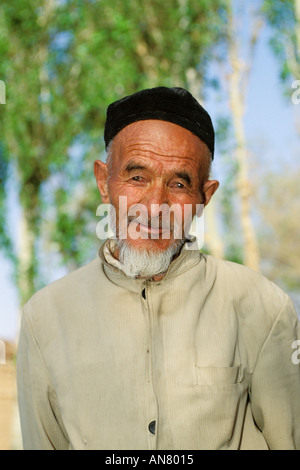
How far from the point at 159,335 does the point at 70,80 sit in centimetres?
1149

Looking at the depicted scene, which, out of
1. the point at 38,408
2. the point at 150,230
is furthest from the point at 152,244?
the point at 38,408

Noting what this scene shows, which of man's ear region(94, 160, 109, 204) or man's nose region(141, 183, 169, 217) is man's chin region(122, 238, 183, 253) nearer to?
man's nose region(141, 183, 169, 217)

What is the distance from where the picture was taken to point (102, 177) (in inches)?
94.7

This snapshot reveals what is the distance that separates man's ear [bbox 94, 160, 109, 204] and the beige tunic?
0.84 ft

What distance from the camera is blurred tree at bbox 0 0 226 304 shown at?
1195cm

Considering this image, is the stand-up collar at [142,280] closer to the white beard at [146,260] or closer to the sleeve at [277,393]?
the white beard at [146,260]

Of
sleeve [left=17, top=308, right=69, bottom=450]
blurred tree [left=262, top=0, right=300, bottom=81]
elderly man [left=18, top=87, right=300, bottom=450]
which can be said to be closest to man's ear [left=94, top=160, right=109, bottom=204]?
elderly man [left=18, top=87, right=300, bottom=450]

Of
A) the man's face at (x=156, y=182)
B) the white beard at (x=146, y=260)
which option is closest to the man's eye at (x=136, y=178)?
the man's face at (x=156, y=182)

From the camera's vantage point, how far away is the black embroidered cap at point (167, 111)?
215 cm

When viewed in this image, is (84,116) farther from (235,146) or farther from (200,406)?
(200,406)

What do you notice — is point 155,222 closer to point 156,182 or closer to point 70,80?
point 156,182

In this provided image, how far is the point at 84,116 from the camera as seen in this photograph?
1255 centimetres

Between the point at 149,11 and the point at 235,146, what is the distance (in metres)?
3.38
